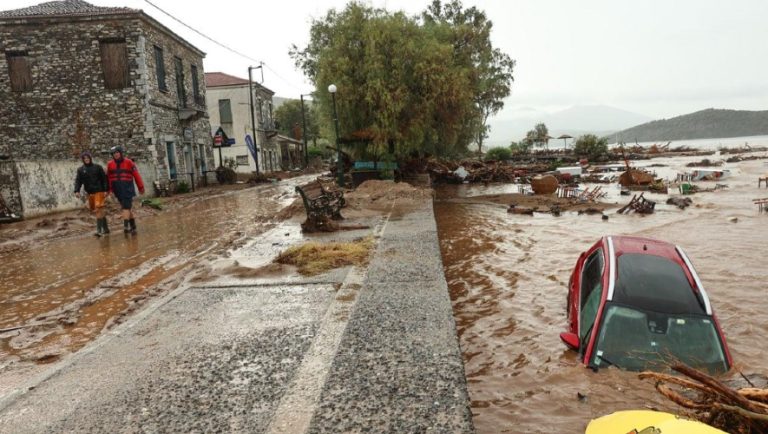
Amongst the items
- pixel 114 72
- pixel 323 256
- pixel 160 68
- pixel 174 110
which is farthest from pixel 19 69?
pixel 323 256

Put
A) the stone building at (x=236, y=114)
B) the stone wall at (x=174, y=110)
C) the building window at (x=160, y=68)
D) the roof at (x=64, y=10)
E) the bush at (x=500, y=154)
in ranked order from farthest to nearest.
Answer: the bush at (x=500, y=154)
the stone building at (x=236, y=114)
the building window at (x=160, y=68)
the stone wall at (x=174, y=110)
the roof at (x=64, y=10)

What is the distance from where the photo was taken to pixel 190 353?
445cm

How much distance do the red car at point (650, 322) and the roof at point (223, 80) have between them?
129 ft

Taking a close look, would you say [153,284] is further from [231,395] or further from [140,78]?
[140,78]

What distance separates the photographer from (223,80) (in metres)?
42.1

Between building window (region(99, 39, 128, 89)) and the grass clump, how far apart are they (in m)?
17.7

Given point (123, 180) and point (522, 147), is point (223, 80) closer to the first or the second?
point (123, 180)

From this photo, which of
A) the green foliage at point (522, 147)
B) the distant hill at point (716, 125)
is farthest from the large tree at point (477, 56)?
the distant hill at point (716, 125)

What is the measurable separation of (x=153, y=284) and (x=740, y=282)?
32.6ft

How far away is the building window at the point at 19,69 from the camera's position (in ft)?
68.6

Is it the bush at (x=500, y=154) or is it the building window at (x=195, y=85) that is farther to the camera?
the bush at (x=500, y=154)

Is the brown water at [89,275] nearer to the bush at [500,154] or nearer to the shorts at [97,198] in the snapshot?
the shorts at [97,198]

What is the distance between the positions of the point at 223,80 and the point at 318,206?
35.2m

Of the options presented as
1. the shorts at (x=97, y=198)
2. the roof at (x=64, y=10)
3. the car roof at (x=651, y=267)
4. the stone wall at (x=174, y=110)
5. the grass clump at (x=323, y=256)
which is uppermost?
the roof at (x=64, y=10)
